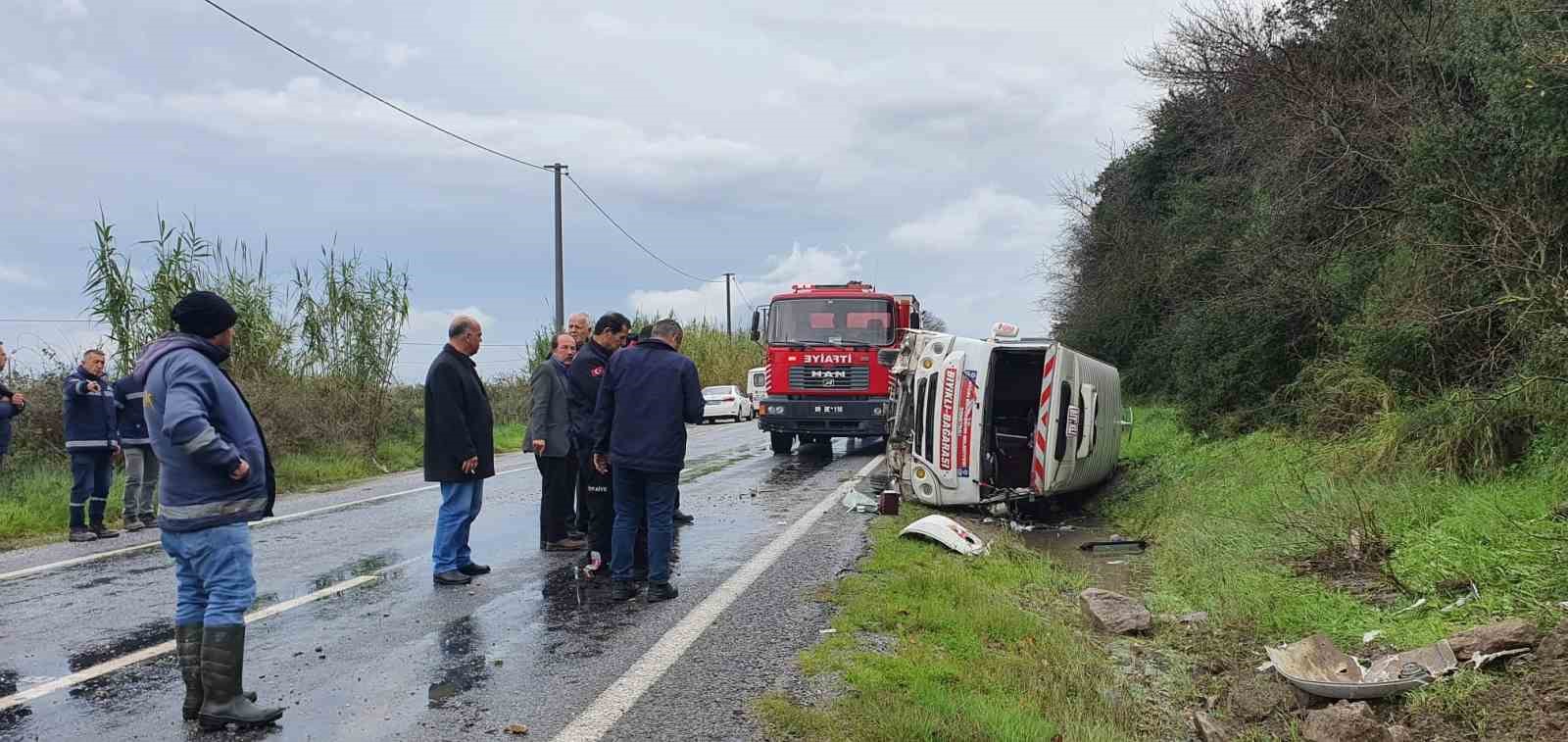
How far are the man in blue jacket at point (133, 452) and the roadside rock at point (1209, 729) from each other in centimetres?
972

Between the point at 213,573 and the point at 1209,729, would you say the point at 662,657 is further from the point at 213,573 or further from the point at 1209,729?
the point at 1209,729

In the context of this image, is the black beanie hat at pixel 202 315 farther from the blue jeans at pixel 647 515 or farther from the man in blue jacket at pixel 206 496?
the blue jeans at pixel 647 515

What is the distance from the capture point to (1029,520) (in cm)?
1168

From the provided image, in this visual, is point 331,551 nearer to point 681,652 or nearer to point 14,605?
point 14,605

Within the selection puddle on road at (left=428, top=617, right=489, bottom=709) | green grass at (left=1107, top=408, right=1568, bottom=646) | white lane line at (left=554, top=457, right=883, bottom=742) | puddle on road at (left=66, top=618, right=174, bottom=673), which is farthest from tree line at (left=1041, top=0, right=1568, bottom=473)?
puddle on road at (left=66, top=618, right=174, bottom=673)

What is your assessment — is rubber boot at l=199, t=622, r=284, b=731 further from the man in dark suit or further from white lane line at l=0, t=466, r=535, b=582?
the man in dark suit

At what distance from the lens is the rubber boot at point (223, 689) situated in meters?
4.38

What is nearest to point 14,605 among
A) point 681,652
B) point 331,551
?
point 331,551

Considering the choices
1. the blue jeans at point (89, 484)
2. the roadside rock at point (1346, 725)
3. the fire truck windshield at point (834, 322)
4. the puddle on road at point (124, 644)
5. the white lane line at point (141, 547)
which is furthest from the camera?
the fire truck windshield at point (834, 322)

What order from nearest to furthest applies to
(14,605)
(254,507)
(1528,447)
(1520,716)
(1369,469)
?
(1520,716), (254,507), (14,605), (1528,447), (1369,469)

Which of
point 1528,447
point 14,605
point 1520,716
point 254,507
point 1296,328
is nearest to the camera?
point 1520,716

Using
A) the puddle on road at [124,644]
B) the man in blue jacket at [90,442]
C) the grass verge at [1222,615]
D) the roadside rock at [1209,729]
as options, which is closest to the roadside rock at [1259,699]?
the grass verge at [1222,615]

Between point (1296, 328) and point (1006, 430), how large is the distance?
18.0 ft

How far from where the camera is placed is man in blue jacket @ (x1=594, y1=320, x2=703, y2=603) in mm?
6777
